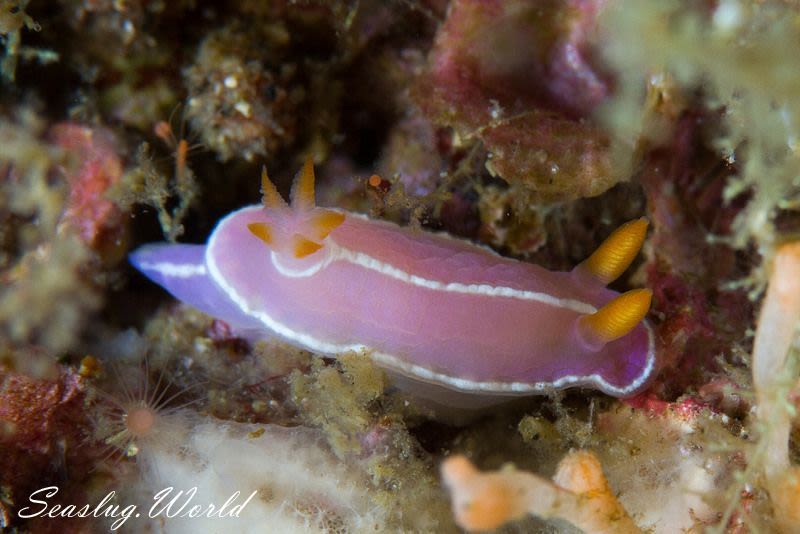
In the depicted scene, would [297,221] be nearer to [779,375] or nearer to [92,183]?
[92,183]

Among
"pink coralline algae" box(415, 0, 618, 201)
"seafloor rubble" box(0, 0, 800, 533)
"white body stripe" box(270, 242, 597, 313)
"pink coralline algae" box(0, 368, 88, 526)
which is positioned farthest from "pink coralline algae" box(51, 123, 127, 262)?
"pink coralline algae" box(415, 0, 618, 201)

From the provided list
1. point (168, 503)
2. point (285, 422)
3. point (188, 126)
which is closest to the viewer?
point (168, 503)

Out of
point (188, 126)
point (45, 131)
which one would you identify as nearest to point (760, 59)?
point (188, 126)

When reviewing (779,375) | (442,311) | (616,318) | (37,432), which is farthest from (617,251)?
(37,432)

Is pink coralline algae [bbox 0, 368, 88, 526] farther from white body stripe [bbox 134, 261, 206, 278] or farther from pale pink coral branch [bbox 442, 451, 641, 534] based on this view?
pale pink coral branch [bbox 442, 451, 641, 534]

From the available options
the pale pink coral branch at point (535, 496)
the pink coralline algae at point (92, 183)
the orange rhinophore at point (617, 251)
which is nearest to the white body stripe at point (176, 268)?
the pink coralline algae at point (92, 183)

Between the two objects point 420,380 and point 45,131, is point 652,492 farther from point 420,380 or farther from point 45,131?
point 45,131
